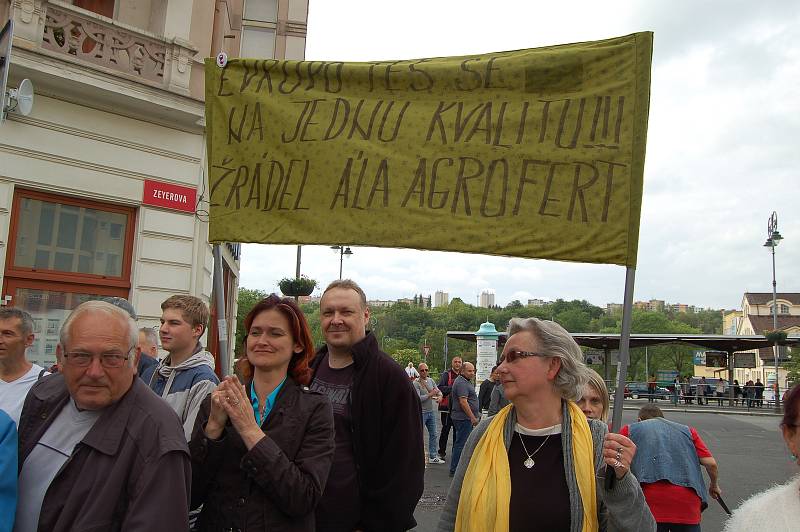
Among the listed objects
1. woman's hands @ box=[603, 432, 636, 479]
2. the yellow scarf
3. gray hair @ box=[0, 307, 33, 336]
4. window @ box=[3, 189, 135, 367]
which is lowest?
the yellow scarf

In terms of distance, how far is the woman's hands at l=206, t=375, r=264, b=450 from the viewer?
2.54 m

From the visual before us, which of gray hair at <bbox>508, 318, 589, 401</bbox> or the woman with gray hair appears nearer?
the woman with gray hair

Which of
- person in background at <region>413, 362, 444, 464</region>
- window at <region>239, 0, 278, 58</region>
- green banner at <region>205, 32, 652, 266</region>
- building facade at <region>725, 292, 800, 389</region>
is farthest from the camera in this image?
building facade at <region>725, 292, 800, 389</region>

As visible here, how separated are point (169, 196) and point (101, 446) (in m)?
8.95

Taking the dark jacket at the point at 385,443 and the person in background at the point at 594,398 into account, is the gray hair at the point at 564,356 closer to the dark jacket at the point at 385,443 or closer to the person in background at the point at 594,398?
the dark jacket at the point at 385,443

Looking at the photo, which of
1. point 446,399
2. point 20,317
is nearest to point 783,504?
point 20,317

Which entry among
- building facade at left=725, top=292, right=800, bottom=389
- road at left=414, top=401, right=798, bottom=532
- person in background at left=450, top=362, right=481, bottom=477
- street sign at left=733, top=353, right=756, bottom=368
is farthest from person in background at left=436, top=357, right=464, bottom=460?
building facade at left=725, top=292, right=800, bottom=389

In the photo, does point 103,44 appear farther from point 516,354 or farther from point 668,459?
point 668,459

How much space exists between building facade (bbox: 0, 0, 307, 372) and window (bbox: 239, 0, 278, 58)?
353cm

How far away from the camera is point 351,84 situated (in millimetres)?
3762

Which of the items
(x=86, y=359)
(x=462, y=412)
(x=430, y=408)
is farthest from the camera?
(x=430, y=408)

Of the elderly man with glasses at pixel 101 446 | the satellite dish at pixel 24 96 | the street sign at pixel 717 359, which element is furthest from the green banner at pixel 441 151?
the street sign at pixel 717 359

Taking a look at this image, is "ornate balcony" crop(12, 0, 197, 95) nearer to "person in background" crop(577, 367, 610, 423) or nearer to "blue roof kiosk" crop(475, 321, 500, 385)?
"person in background" crop(577, 367, 610, 423)

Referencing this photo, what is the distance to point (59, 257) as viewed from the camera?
31.5ft
